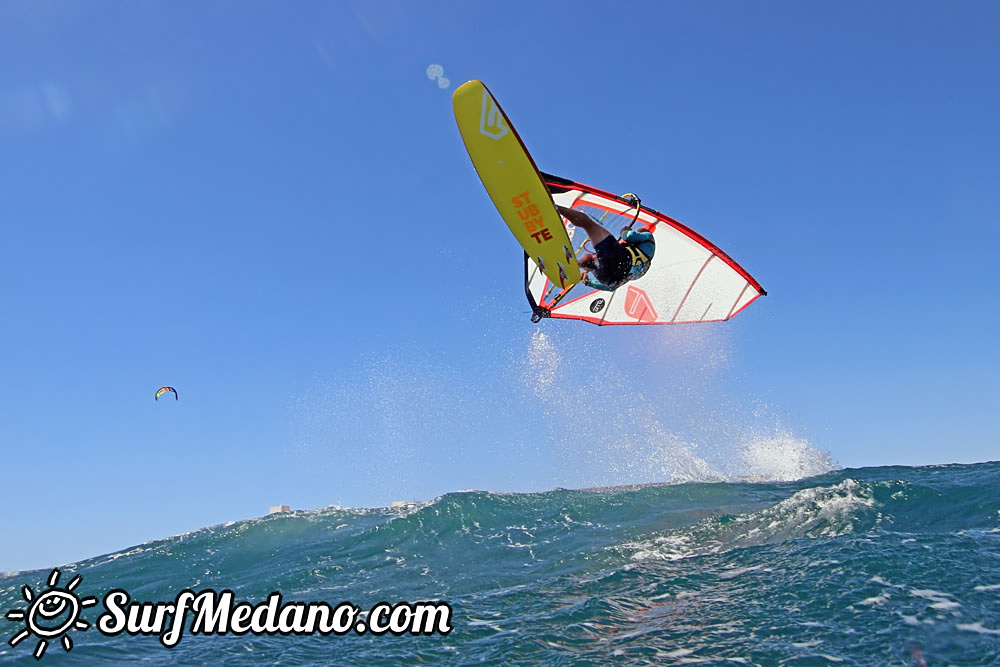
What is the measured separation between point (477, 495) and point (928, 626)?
1096 cm

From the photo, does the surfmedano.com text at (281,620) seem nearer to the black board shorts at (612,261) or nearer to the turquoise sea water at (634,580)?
the turquoise sea water at (634,580)

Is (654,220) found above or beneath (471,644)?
above

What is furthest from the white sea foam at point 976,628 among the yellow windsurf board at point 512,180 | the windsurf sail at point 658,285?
the windsurf sail at point 658,285

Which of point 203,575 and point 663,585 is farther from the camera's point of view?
point 203,575

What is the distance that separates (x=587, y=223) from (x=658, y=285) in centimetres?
432

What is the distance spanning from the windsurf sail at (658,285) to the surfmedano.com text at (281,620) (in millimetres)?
5685

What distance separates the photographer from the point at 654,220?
11.4 metres

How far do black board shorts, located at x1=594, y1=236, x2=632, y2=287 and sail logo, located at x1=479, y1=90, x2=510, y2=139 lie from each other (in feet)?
7.86

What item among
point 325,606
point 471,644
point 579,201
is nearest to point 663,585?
point 471,644

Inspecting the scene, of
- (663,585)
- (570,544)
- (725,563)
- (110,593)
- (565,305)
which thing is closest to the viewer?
(663,585)

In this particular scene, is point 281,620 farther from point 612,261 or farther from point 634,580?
point 612,261

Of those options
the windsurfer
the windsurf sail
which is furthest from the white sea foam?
the windsurf sail

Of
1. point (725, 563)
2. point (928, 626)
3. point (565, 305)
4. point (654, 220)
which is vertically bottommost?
point (928, 626)

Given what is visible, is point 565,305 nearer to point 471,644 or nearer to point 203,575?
point 471,644
